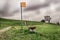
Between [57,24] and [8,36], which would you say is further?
[57,24]

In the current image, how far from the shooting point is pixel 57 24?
74.2ft

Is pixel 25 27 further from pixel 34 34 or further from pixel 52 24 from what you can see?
pixel 52 24

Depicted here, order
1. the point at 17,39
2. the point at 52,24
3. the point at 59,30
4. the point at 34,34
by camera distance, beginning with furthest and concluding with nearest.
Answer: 1. the point at 52,24
2. the point at 59,30
3. the point at 34,34
4. the point at 17,39

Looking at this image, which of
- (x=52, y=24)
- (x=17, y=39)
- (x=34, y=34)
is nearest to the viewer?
(x=17, y=39)

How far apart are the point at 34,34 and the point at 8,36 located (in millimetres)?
1888

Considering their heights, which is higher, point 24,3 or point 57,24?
point 24,3

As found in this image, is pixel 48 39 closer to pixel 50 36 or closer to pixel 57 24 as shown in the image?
pixel 50 36

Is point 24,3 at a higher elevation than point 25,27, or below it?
higher

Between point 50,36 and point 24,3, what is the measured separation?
3068mm

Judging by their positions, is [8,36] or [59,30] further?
[59,30]

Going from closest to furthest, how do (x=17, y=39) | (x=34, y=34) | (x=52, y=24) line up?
1. (x=17, y=39)
2. (x=34, y=34)
3. (x=52, y=24)

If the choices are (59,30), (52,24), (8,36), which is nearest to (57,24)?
(52,24)

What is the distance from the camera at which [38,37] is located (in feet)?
56.3

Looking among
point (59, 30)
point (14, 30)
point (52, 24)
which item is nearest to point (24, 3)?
point (14, 30)
